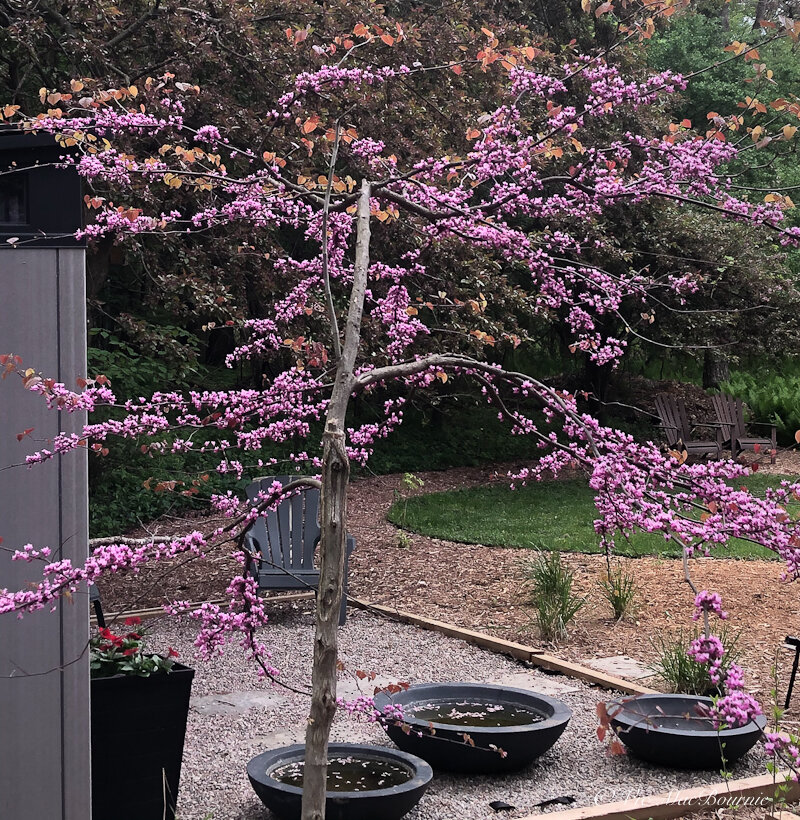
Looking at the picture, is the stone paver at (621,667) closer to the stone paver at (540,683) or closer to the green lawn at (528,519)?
the stone paver at (540,683)

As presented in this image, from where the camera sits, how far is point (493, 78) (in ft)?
28.6

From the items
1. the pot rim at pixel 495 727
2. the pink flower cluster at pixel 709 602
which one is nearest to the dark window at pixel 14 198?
the pink flower cluster at pixel 709 602

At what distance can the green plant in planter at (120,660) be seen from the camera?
301 centimetres

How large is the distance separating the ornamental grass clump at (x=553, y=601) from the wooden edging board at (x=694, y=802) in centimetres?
210

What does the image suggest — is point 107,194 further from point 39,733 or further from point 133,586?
point 39,733

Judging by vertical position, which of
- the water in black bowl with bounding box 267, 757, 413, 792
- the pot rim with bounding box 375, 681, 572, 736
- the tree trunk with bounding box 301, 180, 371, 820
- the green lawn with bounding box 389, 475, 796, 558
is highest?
the tree trunk with bounding box 301, 180, 371, 820

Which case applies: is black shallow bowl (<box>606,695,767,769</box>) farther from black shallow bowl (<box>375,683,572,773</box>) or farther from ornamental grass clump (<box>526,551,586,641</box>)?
ornamental grass clump (<box>526,551,586,641</box>)

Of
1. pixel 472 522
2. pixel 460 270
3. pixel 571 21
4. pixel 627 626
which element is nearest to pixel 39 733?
pixel 627 626

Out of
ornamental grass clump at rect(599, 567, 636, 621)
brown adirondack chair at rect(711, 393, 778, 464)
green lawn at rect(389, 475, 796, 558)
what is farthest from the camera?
brown adirondack chair at rect(711, 393, 778, 464)

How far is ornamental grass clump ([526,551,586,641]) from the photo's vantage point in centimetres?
550

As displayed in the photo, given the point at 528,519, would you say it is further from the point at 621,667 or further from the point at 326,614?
the point at 326,614

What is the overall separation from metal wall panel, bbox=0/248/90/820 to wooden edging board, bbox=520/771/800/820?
1.46m

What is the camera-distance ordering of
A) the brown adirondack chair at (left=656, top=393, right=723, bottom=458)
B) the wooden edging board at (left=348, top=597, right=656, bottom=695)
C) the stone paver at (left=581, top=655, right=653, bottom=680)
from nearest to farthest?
the wooden edging board at (left=348, top=597, right=656, bottom=695) < the stone paver at (left=581, top=655, right=653, bottom=680) < the brown adirondack chair at (left=656, top=393, right=723, bottom=458)

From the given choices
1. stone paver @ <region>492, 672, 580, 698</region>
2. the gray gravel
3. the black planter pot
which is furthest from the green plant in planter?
stone paver @ <region>492, 672, 580, 698</region>
